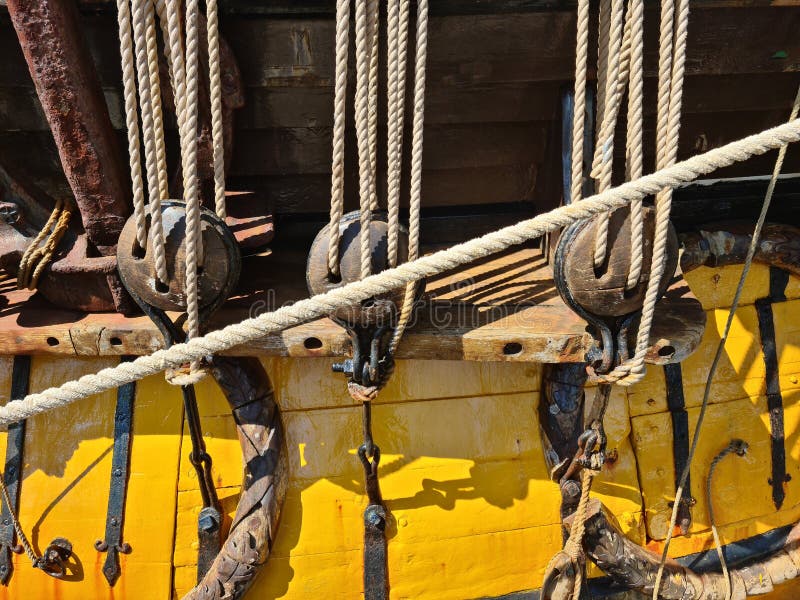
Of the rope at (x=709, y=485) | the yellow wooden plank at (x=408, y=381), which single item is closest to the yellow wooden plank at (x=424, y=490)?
the yellow wooden plank at (x=408, y=381)

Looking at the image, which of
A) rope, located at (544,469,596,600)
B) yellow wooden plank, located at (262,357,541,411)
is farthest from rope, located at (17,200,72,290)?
rope, located at (544,469,596,600)

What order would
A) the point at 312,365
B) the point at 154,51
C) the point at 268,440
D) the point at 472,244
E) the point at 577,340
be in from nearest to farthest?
the point at 472,244
the point at 154,51
the point at 577,340
the point at 268,440
the point at 312,365

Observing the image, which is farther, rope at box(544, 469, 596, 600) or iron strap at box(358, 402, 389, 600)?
iron strap at box(358, 402, 389, 600)

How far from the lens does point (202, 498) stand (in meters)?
1.64

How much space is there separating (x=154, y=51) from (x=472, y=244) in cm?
79

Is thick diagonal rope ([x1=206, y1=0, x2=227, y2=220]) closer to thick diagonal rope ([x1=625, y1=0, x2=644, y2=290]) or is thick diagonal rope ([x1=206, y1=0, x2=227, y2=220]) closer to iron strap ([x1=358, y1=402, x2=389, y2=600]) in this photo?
iron strap ([x1=358, y1=402, x2=389, y2=600])

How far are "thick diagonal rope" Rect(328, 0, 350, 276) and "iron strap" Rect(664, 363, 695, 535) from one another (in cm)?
131

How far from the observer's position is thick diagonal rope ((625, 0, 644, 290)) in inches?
43.3

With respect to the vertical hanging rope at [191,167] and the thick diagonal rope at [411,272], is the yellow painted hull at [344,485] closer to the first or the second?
the vertical hanging rope at [191,167]

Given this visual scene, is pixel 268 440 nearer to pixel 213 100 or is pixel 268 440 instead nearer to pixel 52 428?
pixel 52 428

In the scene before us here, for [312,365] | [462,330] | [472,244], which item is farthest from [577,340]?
Answer: [312,365]

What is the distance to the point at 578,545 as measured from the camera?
5.00 feet

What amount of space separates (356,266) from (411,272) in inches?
9.9

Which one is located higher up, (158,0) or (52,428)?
(158,0)
